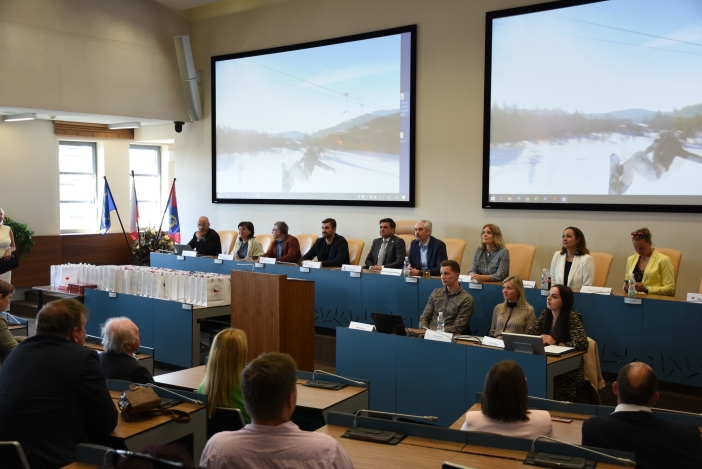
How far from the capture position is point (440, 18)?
841cm

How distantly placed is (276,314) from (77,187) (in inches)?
307

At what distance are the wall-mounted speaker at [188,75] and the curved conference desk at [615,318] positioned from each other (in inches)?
222

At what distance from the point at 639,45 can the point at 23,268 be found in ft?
30.8

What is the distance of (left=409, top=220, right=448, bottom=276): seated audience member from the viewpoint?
706 centimetres

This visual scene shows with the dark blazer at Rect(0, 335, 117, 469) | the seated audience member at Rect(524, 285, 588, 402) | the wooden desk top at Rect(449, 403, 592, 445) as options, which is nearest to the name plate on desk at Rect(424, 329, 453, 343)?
the seated audience member at Rect(524, 285, 588, 402)

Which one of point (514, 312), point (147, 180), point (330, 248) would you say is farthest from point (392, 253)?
point (147, 180)

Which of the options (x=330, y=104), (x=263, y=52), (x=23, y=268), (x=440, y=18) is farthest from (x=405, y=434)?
(x=23, y=268)

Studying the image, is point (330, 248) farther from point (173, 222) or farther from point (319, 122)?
point (173, 222)

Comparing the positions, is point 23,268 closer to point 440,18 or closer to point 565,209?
point 440,18

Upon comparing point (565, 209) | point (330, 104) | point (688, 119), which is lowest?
point (565, 209)

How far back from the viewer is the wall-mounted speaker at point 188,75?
35.2 feet

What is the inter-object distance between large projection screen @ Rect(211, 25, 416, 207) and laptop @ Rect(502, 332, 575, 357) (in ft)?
14.7

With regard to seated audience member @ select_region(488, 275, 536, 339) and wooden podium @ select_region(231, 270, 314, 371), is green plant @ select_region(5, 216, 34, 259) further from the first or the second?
Result: seated audience member @ select_region(488, 275, 536, 339)

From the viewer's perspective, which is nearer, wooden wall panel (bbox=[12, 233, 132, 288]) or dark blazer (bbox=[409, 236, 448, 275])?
dark blazer (bbox=[409, 236, 448, 275])
